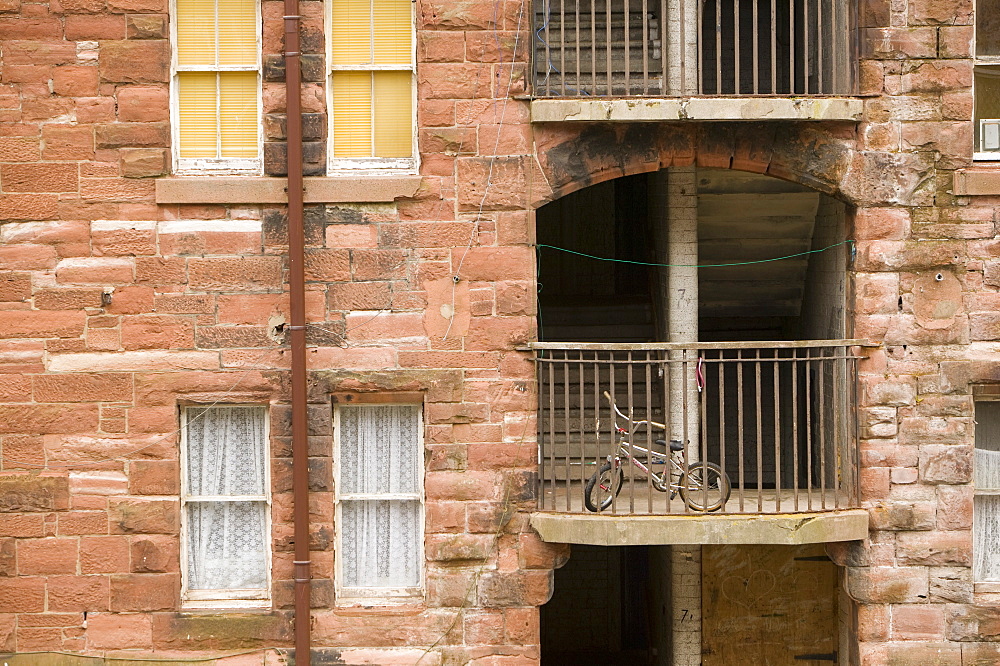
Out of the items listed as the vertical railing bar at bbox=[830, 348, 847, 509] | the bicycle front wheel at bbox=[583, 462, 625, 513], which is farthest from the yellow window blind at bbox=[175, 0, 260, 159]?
the vertical railing bar at bbox=[830, 348, 847, 509]

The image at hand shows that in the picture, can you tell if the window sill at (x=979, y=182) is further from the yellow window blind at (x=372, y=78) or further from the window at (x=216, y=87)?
the window at (x=216, y=87)

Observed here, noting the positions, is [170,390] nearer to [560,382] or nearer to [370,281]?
[370,281]

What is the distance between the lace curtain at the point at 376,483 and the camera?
8625 millimetres

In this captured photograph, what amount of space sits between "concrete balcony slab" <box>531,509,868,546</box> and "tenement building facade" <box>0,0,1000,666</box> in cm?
2

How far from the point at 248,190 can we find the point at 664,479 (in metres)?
3.94

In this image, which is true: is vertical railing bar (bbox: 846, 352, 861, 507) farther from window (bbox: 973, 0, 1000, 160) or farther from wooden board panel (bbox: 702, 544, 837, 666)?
window (bbox: 973, 0, 1000, 160)

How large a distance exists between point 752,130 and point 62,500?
240 inches

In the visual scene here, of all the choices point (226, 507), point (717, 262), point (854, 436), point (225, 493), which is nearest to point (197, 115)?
point (225, 493)

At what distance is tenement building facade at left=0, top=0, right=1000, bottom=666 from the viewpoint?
8.34 metres

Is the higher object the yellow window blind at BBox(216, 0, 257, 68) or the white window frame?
the yellow window blind at BBox(216, 0, 257, 68)

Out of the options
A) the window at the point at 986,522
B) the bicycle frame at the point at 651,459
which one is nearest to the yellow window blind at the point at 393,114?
the bicycle frame at the point at 651,459

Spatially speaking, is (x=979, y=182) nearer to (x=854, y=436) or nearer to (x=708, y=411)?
(x=854, y=436)

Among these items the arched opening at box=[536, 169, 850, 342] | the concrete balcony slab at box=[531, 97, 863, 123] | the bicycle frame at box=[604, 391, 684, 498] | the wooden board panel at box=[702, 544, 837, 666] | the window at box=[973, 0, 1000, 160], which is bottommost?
the wooden board panel at box=[702, 544, 837, 666]

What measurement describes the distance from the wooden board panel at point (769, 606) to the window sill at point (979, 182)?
11.9 ft
